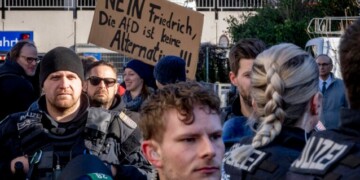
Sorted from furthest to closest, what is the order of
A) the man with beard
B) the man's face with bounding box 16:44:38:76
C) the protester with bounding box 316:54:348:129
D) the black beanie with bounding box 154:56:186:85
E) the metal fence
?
the metal fence, the protester with bounding box 316:54:348:129, the man's face with bounding box 16:44:38:76, the black beanie with bounding box 154:56:186:85, the man with beard

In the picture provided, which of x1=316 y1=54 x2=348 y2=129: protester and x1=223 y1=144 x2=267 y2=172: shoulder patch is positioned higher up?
x1=223 y1=144 x2=267 y2=172: shoulder patch

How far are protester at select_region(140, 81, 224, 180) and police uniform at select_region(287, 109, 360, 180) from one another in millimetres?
368

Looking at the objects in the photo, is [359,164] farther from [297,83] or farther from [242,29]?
[242,29]

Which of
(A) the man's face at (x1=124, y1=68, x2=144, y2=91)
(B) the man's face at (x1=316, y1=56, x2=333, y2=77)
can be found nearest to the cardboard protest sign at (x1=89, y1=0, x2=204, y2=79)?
(A) the man's face at (x1=124, y1=68, x2=144, y2=91)

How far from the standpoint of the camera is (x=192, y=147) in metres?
3.39

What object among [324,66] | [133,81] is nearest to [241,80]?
[133,81]

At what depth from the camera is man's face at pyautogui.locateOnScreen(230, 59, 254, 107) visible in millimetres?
5312

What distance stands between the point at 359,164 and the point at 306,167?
0.20 m

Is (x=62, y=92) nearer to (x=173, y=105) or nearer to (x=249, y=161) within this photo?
(x=249, y=161)

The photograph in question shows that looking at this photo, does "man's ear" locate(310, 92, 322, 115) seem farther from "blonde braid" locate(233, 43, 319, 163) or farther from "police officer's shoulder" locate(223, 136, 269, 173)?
"police officer's shoulder" locate(223, 136, 269, 173)

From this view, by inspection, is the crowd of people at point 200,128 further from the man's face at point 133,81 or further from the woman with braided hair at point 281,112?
the man's face at point 133,81

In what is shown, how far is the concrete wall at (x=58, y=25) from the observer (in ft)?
132

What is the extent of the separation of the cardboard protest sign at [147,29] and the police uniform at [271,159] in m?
5.65

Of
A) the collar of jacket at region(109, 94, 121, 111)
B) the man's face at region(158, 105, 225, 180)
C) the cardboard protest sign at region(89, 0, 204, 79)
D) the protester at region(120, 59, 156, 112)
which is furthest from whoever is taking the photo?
the cardboard protest sign at region(89, 0, 204, 79)
